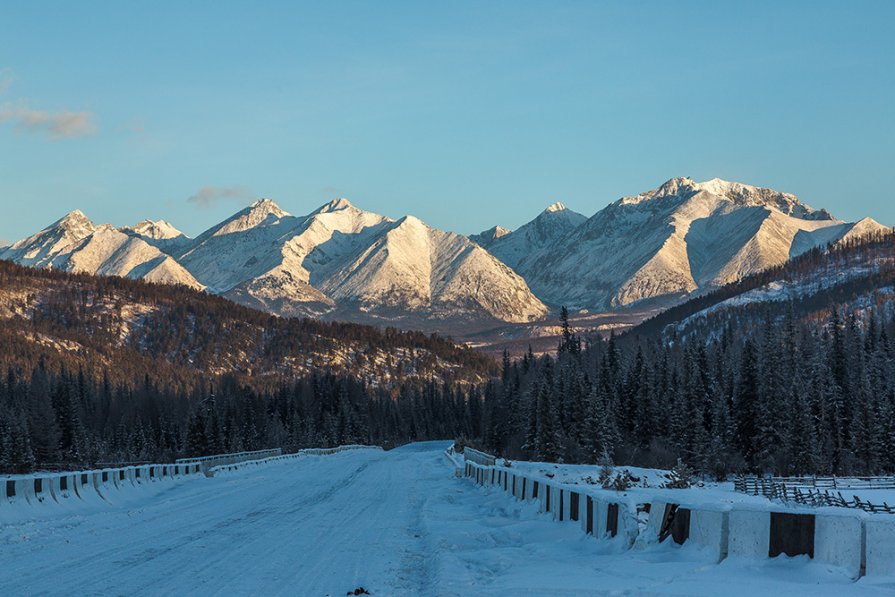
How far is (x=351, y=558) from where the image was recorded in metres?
15.1

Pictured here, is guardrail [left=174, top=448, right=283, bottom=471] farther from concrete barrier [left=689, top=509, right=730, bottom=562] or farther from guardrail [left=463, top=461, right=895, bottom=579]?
concrete barrier [left=689, top=509, right=730, bottom=562]

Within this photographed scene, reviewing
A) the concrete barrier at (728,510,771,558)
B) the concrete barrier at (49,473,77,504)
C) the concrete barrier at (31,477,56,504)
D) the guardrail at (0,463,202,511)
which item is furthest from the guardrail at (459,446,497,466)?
the concrete barrier at (728,510,771,558)

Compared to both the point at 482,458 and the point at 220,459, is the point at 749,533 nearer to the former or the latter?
the point at 482,458

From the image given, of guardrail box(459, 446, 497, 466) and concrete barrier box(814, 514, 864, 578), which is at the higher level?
concrete barrier box(814, 514, 864, 578)

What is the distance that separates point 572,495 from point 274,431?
406ft

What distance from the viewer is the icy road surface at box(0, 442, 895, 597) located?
461 inches

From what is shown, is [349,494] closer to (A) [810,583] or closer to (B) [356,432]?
(A) [810,583]

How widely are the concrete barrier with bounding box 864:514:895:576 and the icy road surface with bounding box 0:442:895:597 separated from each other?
223mm

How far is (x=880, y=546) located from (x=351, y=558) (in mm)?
7514

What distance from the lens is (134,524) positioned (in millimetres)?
20656

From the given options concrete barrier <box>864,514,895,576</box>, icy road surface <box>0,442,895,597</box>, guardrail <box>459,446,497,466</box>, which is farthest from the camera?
guardrail <box>459,446,497,466</box>

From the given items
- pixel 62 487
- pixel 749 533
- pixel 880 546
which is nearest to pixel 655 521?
pixel 749 533

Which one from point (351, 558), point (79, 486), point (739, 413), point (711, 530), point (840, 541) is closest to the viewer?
point (840, 541)

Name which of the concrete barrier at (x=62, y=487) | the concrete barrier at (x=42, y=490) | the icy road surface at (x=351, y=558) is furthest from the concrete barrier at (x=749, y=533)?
the concrete barrier at (x=62, y=487)
